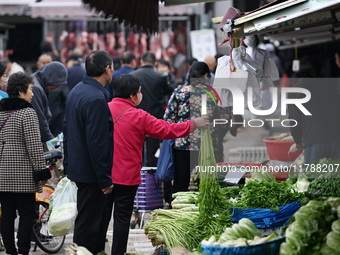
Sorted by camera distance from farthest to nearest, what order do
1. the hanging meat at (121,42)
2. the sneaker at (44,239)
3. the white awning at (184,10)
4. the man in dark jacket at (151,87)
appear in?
the hanging meat at (121,42)
the white awning at (184,10)
the man in dark jacket at (151,87)
the sneaker at (44,239)

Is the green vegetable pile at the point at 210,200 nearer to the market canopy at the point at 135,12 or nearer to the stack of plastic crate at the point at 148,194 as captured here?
the market canopy at the point at 135,12

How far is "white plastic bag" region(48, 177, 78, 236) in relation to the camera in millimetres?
6840

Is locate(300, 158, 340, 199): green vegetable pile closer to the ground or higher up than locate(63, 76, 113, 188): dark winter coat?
closer to the ground

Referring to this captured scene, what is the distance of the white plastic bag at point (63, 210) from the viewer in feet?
22.4

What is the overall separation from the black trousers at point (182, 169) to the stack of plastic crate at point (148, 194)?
0.25 m

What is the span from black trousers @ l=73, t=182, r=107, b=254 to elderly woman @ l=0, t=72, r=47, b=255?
2.77 ft

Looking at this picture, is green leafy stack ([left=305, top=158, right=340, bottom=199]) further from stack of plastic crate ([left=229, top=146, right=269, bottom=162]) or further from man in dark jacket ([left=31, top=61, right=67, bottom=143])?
man in dark jacket ([left=31, top=61, right=67, bottom=143])

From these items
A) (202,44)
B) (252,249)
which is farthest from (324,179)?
(202,44)

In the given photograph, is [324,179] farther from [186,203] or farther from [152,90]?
[152,90]

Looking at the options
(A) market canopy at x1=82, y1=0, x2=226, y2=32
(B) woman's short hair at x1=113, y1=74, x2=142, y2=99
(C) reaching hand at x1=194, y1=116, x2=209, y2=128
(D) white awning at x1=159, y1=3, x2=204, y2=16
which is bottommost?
Answer: (C) reaching hand at x1=194, y1=116, x2=209, y2=128

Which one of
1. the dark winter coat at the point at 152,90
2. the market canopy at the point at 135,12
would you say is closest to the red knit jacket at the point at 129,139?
the market canopy at the point at 135,12

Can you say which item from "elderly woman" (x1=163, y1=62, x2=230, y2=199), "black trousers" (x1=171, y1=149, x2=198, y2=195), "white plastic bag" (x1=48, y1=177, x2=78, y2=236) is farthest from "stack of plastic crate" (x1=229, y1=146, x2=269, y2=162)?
"white plastic bag" (x1=48, y1=177, x2=78, y2=236)

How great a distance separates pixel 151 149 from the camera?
457 inches

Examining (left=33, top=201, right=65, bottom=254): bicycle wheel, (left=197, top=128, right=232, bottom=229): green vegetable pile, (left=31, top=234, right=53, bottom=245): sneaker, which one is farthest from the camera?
(left=31, top=234, right=53, bottom=245): sneaker
